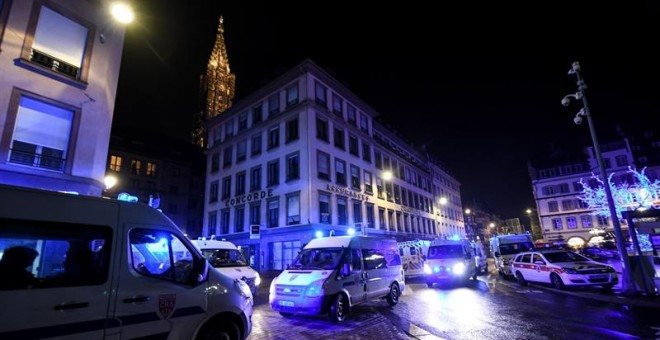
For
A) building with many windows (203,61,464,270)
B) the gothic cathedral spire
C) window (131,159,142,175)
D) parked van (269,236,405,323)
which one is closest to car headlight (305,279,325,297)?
parked van (269,236,405,323)

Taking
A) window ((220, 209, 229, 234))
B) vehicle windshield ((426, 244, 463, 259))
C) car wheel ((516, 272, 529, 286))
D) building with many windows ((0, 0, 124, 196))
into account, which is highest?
building with many windows ((0, 0, 124, 196))

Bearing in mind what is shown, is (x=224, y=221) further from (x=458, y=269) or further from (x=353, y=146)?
(x=458, y=269)

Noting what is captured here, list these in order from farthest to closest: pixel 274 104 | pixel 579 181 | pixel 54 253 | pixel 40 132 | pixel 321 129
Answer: pixel 579 181 < pixel 274 104 < pixel 321 129 < pixel 40 132 < pixel 54 253

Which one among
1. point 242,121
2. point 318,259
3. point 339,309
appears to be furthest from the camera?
point 242,121

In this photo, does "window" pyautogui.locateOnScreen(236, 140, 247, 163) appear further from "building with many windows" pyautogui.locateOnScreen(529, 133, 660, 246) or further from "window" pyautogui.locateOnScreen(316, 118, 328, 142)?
"building with many windows" pyautogui.locateOnScreen(529, 133, 660, 246)

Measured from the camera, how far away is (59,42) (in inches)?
494

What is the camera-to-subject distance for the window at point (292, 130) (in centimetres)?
2780

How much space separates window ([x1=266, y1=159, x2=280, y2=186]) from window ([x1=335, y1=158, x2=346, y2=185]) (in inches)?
207

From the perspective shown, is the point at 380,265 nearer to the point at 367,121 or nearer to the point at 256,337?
the point at 256,337

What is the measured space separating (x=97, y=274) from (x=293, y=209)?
22.5m

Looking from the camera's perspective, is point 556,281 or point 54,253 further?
point 556,281

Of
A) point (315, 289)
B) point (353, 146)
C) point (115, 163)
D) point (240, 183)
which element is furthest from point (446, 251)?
point (115, 163)

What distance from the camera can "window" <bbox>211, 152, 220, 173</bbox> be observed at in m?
35.8

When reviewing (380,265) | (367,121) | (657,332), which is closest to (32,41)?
(380,265)
